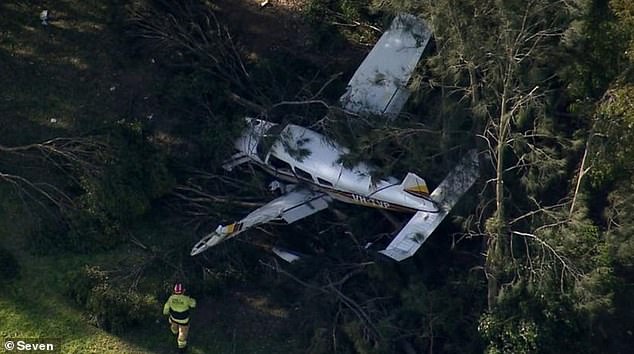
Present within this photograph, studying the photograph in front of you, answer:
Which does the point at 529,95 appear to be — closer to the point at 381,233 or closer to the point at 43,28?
the point at 381,233

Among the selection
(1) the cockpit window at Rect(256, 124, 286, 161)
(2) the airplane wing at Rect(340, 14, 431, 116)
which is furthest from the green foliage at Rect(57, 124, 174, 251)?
(2) the airplane wing at Rect(340, 14, 431, 116)

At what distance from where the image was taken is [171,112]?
75.5ft

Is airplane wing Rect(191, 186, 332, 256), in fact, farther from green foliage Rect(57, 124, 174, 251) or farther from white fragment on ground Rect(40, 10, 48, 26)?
white fragment on ground Rect(40, 10, 48, 26)

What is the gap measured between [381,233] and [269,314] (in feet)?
8.56

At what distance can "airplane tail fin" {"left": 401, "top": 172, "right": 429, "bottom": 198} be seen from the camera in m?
19.7

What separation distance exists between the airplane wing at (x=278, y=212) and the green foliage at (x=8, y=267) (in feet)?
11.4

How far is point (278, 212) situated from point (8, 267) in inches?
205

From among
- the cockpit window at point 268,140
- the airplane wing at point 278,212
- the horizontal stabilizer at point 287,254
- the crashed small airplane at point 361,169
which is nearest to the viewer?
the crashed small airplane at point 361,169

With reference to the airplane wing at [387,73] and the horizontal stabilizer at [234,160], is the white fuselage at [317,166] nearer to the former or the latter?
the horizontal stabilizer at [234,160]

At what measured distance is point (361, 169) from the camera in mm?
20359

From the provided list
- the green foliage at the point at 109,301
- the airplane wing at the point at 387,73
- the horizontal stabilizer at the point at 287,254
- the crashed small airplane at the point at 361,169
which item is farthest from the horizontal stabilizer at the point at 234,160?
the green foliage at the point at 109,301

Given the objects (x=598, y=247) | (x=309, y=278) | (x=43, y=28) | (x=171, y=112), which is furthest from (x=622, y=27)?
(x=43, y=28)

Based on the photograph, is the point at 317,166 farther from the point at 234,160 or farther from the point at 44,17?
the point at 44,17

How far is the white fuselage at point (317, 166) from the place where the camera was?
66.3 feet
